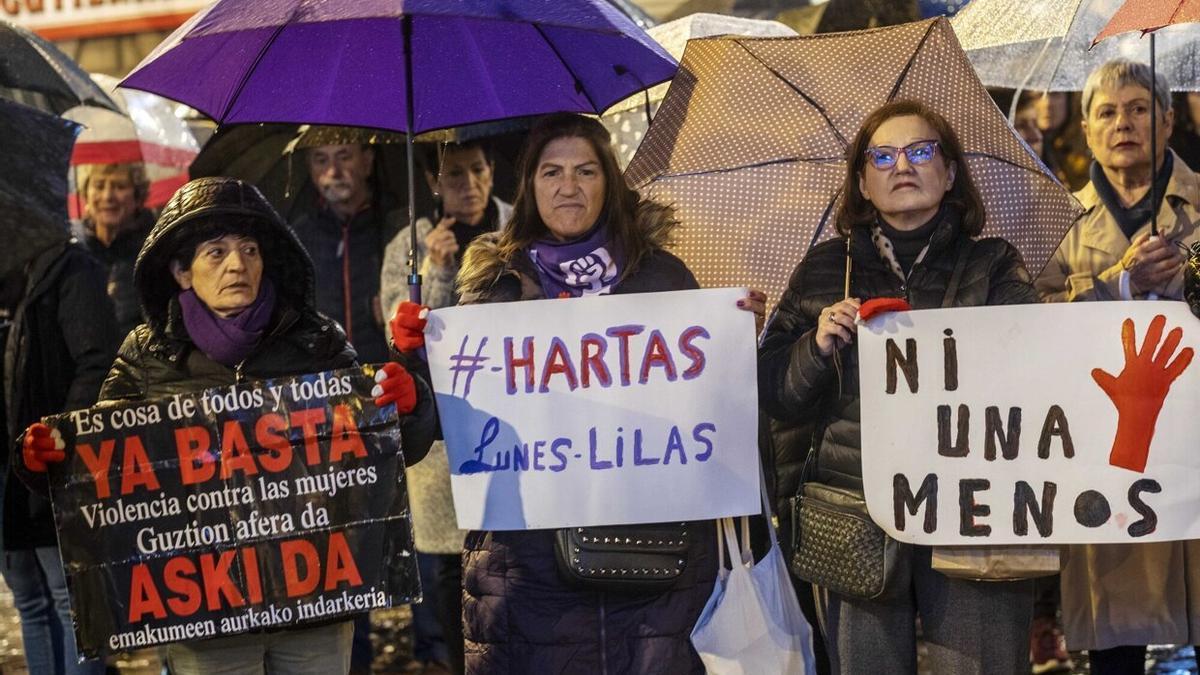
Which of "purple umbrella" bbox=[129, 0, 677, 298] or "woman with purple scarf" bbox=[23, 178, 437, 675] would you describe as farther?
"purple umbrella" bbox=[129, 0, 677, 298]

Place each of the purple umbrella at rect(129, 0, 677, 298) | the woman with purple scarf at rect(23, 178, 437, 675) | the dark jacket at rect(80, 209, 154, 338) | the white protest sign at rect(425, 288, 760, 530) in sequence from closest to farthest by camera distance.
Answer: the woman with purple scarf at rect(23, 178, 437, 675)
the white protest sign at rect(425, 288, 760, 530)
the purple umbrella at rect(129, 0, 677, 298)
the dark jacket at rect(80, 209, 154, 338)

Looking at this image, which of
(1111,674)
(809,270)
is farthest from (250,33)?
(1111,674)

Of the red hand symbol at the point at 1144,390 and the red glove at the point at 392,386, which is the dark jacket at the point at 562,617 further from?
the red hand symbol at the point at 1144,390

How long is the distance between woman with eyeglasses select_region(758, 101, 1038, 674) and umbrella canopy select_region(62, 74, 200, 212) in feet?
15.0

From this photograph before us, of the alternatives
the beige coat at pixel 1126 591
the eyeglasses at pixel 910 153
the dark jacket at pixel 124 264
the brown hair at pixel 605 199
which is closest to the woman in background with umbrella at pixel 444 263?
the dark jacket at pixel 124 264

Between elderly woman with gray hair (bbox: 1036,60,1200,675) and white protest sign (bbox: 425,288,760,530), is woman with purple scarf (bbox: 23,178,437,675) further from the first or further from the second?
elderly woman with gray hair (bbox: 1036,60,1200,675)

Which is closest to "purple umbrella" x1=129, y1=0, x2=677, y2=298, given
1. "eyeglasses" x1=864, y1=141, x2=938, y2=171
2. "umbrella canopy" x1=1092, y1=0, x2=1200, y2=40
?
"eyeglasses" x1=864, y1=141, x2=938, y2=171

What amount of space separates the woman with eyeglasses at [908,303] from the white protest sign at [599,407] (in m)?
0.18

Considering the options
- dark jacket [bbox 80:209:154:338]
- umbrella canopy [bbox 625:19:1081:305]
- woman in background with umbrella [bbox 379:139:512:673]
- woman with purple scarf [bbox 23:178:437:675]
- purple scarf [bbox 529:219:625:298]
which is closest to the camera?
woman with purple scarf [bbox 23:178:437:675]

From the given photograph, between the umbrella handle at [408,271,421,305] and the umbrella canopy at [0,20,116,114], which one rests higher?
the umbrella canopy at [0,20,116,114]

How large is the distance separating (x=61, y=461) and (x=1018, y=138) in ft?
9.01

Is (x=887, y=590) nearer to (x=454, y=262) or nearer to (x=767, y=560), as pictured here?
(x=767, y=560)

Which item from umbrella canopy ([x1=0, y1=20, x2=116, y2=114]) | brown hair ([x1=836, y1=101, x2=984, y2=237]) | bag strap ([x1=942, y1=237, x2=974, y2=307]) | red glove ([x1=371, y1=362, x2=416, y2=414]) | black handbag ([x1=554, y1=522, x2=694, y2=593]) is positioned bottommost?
black handbag ([x1=554, y1=522, x2=694, y2=593])

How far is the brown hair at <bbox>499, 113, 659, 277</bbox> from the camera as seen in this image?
186 inches
